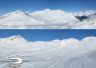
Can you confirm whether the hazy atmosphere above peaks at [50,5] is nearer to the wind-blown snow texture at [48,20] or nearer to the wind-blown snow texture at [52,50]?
the wind-blown snow texture at [48,20]

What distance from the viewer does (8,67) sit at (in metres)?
6.96

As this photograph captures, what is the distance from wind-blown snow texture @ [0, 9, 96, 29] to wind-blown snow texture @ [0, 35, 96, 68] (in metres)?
0.34

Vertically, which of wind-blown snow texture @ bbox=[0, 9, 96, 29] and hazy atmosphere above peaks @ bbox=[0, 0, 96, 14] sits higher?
hazy atmosphere above peaks @ bbox=[0, 0, 96, 14]

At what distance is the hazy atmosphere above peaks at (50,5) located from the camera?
25.4ft

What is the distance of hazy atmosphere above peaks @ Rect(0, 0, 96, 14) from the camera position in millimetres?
7750

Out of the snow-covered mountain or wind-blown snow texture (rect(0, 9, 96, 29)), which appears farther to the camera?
wind-blown snow texture (rect(0, 9, 96, 29))

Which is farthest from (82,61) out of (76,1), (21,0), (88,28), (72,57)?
(21,0)

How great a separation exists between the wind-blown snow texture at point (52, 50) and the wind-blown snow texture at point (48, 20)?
34 centimetres

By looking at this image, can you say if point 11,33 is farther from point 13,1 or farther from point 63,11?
point 63,11

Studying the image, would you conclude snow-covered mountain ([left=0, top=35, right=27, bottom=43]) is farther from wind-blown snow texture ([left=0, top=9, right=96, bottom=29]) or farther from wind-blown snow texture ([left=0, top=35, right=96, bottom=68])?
wind-blown snow texture ([left=0, top=9, right=96, bottom=29])

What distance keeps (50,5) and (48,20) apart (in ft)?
1.21

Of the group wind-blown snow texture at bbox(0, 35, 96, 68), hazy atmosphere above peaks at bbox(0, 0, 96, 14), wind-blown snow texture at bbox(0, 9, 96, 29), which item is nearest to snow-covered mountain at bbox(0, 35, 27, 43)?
wind-blown snow texture at bbox(0, 35, 96, 68)

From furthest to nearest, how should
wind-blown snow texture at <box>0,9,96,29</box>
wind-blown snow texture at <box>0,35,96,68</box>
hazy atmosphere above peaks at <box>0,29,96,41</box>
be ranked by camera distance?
wind-blown snow texture at <box>0,9,96,29</box> < hazy atmosphere above peaks at <box>0,29,96,41</box> < wind-blown snow texture at <box>0,35,96,68</box>

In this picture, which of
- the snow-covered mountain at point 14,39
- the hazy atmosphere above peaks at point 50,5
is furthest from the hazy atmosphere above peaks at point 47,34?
the hazy atmosphere above peaks at point 50,5
